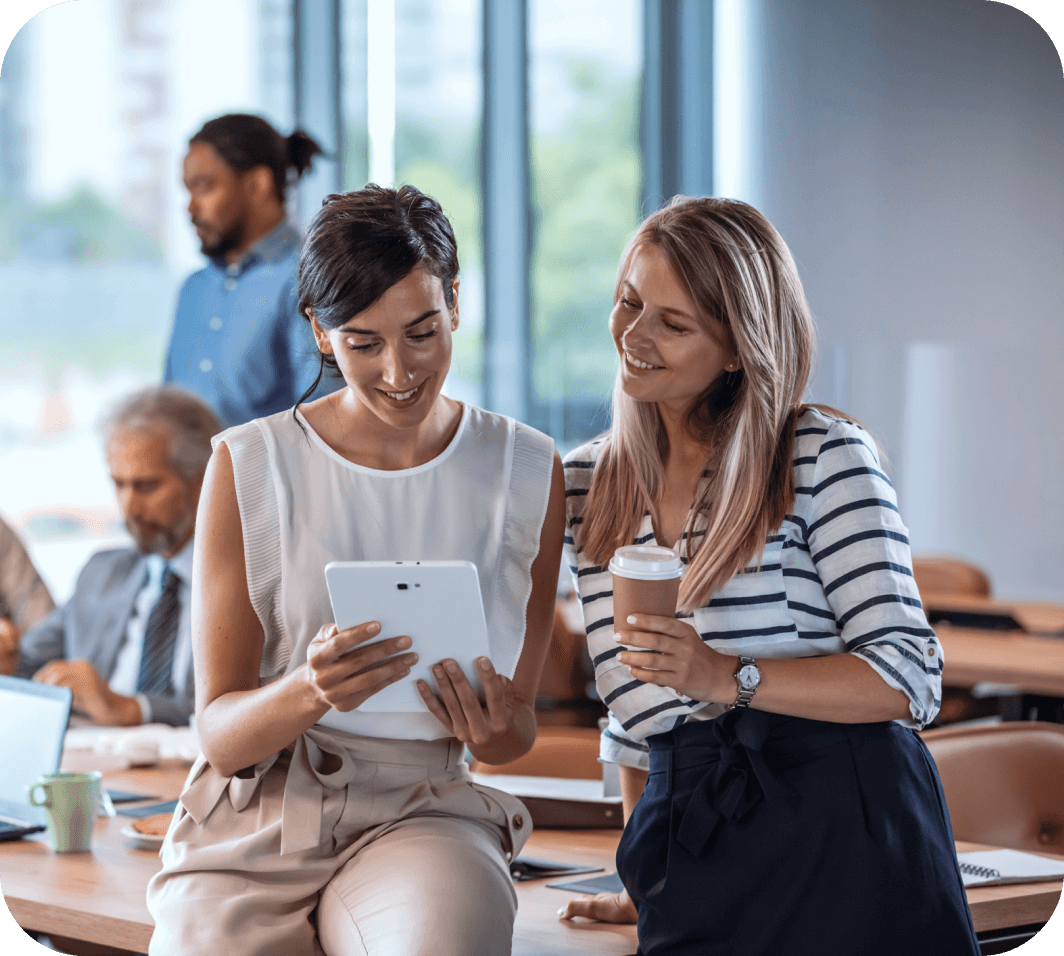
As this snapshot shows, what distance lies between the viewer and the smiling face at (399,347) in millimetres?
1602

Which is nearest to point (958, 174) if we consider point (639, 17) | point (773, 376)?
point (639, 17)

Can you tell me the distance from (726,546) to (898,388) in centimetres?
545

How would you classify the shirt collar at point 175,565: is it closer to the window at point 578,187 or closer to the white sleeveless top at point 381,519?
the white sleeveless top at point 381,519

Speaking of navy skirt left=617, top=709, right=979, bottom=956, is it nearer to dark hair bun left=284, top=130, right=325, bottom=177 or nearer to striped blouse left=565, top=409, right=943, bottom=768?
striped blouse left=565, top=409, right=943, bottom=768

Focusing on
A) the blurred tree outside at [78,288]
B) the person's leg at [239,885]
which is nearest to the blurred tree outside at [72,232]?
the blurred tree outside at [78,288]

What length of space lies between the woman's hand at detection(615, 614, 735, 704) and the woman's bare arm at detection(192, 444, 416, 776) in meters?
0.26

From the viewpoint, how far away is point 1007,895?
1.79 metres

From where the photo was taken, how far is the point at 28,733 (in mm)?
2154

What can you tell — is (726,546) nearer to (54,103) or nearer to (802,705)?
(802,705)

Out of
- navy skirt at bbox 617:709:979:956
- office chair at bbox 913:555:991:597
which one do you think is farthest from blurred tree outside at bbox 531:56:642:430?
navy skirt at bbox 617:709:979:956

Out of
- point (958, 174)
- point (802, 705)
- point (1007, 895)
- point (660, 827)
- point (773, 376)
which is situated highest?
point (958, 174)

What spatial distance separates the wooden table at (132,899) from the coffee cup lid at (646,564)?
50cm

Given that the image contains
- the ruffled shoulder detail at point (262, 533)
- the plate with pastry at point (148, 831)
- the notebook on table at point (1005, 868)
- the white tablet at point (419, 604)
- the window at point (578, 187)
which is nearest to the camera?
the white tablet at point (419, 604)

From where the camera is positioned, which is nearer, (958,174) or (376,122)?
(376,122)
